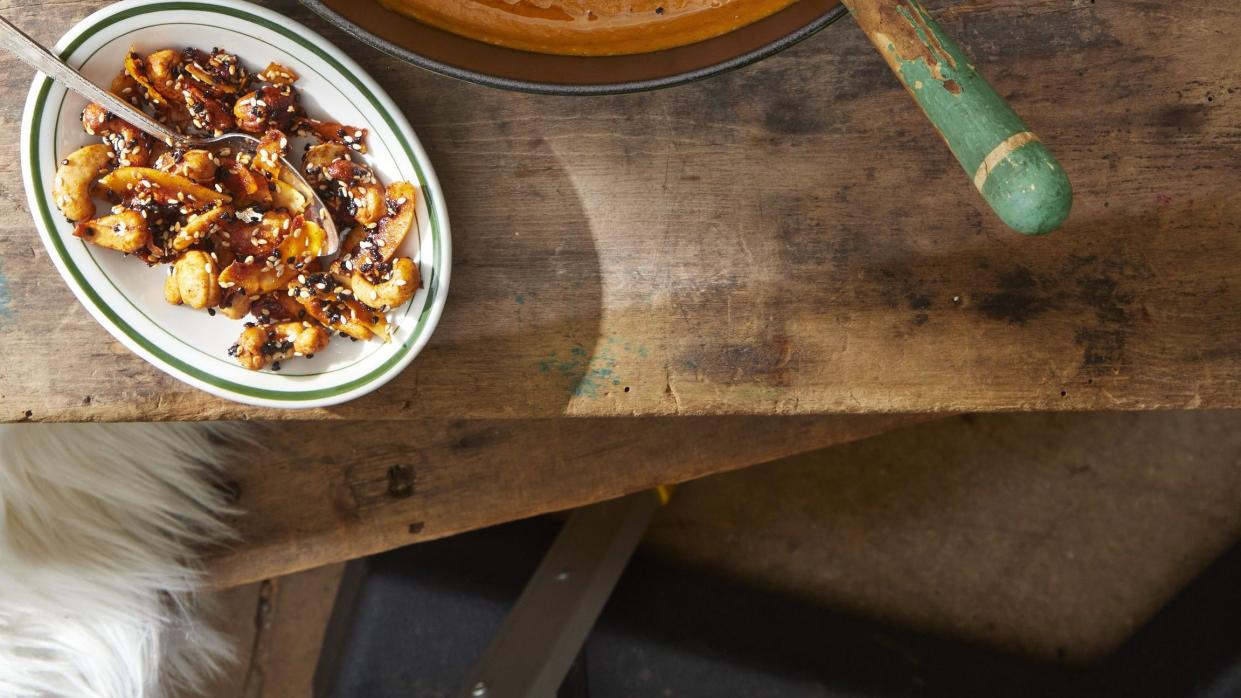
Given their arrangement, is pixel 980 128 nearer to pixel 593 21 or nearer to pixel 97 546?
pixel 593 21

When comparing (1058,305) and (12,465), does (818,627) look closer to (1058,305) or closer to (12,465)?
(1058,305)

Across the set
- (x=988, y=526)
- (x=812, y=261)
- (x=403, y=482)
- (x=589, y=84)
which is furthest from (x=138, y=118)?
(x=988, y=526)

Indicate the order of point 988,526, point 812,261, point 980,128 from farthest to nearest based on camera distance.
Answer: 1. point 988,526
2. point 812,261
3. point 980,128

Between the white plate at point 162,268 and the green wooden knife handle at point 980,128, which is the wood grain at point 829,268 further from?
the green wooden knife handle at point 980,128

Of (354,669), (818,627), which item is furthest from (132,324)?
(818,627)

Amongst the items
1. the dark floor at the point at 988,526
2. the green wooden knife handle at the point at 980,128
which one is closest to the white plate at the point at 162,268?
the green wooden knife handle at the point at 980,128

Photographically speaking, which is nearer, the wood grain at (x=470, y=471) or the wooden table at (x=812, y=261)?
the wooden table at (x=812, y=261)
